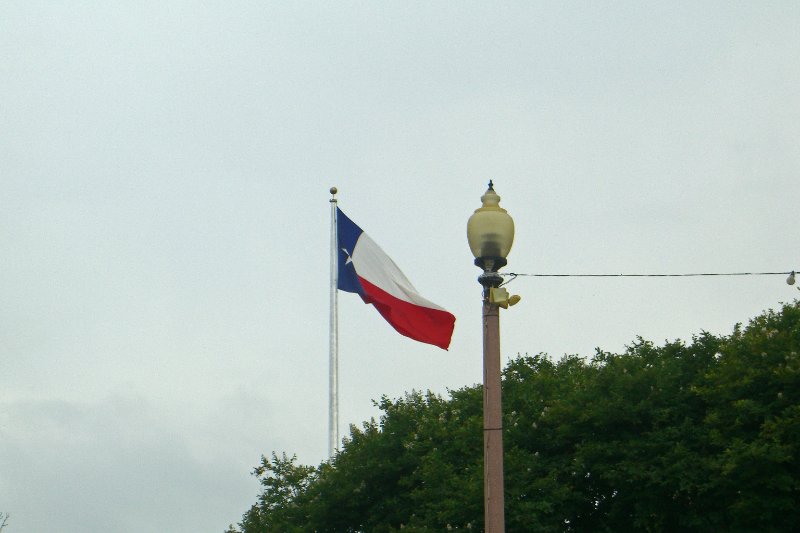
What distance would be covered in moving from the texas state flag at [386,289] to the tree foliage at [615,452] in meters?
6.73

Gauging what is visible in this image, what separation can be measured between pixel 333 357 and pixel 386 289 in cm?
1136

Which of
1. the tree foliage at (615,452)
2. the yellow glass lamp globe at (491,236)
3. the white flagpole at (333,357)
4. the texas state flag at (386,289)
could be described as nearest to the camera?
the yellow glass lamp globe at (491,236)

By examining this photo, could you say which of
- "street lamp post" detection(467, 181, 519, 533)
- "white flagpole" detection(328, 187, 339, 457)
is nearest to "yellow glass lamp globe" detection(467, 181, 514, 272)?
"street lamp post" detection(467, 181, 519, 533)

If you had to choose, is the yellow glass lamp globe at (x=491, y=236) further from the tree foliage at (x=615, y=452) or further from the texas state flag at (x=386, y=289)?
the tree foliage at (x=615, y=452)

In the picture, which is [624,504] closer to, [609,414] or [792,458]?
[609,414]

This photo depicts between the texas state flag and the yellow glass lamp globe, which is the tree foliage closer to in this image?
the texas state flag

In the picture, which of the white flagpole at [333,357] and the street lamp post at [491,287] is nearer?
the street lamp post at [491,287]

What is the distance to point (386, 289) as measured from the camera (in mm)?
21844

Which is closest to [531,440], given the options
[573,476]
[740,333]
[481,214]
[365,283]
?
[573,476]

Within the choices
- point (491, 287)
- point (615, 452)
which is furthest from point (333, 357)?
point (491, 287)

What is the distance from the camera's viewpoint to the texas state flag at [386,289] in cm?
1872

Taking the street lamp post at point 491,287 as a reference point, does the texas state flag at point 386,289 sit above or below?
above

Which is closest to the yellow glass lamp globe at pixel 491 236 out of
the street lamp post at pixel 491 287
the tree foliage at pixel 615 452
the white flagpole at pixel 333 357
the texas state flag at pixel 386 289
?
the street lamp post at pixel 491 287

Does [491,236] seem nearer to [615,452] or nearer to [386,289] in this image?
[386,289]
